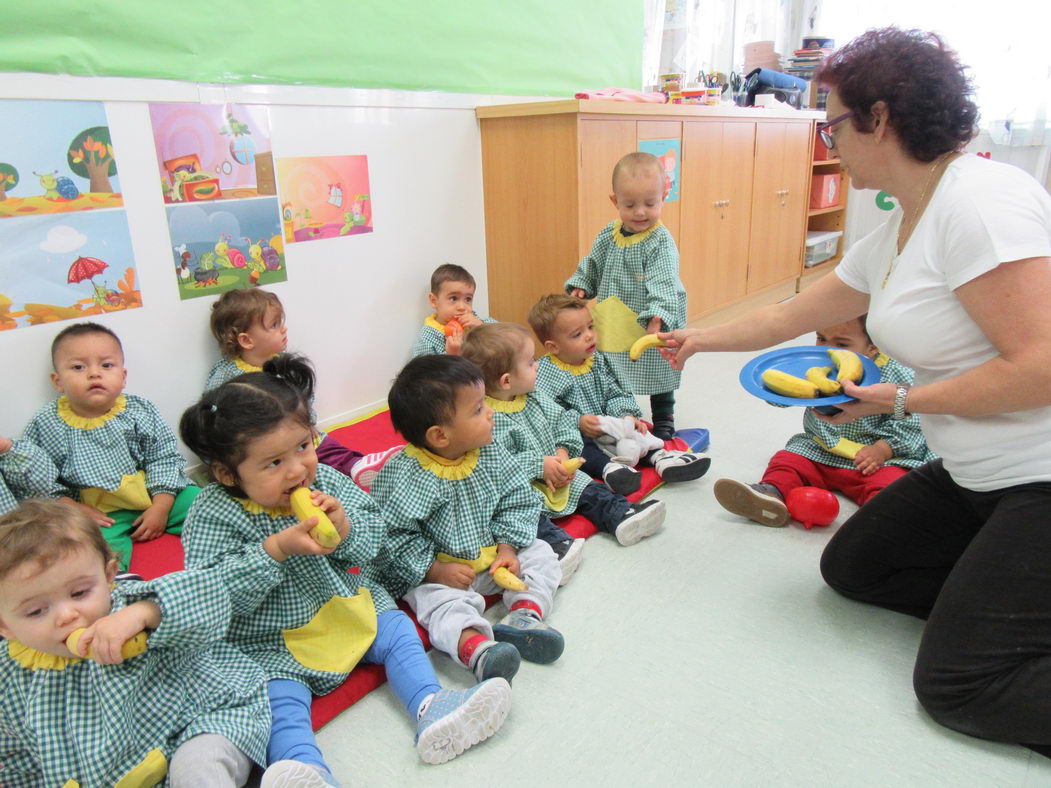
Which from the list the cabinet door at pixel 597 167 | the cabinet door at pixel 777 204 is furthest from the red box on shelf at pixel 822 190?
the cabinet door at pixel 597 167

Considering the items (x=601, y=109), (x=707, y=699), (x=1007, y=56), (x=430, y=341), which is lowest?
(x=707, y=699)

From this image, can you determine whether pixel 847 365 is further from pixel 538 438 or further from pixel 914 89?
pixel 538 438

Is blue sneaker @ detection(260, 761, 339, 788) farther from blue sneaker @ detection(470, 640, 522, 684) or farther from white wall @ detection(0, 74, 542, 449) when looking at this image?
white wall @ detection(0, 74, 542, 449)

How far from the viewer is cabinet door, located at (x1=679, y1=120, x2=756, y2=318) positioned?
3.51 metres

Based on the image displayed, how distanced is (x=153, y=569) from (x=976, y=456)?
177 cm

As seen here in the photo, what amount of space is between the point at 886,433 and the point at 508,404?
3.43 ft

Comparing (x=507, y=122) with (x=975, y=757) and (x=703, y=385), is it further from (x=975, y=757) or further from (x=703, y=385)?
(x=975, y=757)

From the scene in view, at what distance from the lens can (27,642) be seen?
0.99 meters

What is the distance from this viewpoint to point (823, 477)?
213cm

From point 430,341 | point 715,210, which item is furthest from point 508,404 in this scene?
point 715,210

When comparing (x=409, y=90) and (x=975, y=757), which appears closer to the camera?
(x=975, y=757)

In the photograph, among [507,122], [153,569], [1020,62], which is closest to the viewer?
[153,569]

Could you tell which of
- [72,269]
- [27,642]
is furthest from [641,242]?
[27,642]

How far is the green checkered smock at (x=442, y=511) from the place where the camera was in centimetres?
154
